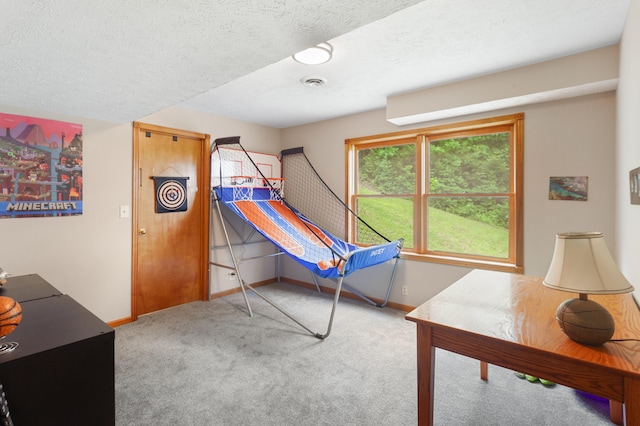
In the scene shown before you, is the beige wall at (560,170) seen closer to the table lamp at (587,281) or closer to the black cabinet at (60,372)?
the table lamp at (587,281)

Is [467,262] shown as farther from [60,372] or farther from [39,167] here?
[39,167]

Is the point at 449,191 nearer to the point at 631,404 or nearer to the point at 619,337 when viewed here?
the point at 619,337

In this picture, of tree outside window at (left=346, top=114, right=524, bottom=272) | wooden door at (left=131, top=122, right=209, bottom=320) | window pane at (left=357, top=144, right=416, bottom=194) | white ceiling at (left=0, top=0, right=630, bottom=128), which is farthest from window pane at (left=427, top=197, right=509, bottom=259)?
wooden door at (left=131, top=122, right=209, bottom=320)

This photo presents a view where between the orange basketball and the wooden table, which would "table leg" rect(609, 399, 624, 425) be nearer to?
the wooden table

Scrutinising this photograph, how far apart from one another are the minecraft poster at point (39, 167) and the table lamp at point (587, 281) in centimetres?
372

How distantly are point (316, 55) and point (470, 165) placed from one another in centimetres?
207

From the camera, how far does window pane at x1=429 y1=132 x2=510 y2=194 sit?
3201 mm

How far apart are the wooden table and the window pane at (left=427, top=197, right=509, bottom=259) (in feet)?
4.91

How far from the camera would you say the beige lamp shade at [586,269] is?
109cm

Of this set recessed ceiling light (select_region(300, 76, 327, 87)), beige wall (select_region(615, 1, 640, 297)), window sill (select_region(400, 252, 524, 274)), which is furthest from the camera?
window sill (select_region(400, 252, 524, 274))

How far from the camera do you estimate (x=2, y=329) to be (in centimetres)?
105

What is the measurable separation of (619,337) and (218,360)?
2496 mm

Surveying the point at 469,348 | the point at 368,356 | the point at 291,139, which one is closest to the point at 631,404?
the point at 469,348

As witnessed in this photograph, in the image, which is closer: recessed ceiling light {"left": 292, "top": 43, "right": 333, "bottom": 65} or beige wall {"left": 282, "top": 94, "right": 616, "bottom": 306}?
recessed ceiling light {"left": 292, "top": 43, "right": 333, "bottom": 65}
